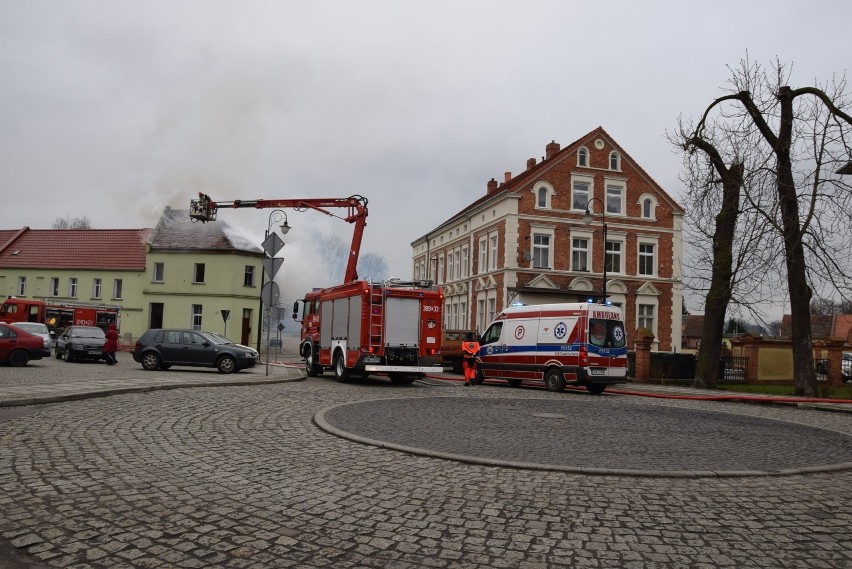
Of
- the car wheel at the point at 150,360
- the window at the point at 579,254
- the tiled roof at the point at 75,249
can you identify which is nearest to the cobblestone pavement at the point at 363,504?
the car wheel at the point at 150,360

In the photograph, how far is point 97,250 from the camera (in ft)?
178

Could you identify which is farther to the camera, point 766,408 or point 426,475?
point 766,408

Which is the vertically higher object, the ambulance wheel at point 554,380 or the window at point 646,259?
the window at point 646,259

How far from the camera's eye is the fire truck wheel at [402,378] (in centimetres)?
2131

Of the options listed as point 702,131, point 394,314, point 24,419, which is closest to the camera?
point 24,419

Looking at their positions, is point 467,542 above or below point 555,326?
below

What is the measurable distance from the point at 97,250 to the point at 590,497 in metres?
55.7

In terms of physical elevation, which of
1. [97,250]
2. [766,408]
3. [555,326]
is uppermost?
[97,250]

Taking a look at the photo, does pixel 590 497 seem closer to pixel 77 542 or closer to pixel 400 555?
pixel 400 555

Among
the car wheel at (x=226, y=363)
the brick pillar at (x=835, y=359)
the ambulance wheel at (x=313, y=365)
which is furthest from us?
the brick pillar at (x=835, y=359)

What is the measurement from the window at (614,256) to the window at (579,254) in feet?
4.84

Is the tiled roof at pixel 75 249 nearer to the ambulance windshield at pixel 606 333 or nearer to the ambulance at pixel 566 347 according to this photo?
the ambulance at pixel 566 347

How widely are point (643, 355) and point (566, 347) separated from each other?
29.9ft

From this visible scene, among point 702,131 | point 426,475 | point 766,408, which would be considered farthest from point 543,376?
point 426,475
